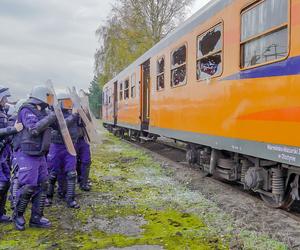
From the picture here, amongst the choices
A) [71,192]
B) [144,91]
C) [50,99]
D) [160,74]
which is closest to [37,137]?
[50,99]

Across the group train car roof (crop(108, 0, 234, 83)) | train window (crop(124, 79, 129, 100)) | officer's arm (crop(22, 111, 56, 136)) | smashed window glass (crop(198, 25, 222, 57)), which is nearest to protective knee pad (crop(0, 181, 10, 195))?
officer's arm (crop(22, 111, 56, 136))

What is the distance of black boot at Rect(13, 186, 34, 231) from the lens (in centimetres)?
534

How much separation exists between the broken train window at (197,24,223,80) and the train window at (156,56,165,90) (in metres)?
2.99

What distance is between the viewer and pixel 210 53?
778 cm

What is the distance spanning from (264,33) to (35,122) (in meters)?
3.20

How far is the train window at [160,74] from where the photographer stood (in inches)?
448

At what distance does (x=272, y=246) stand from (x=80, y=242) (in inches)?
82.7

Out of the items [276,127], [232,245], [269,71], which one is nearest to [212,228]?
[232,245]

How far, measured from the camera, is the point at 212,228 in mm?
5285

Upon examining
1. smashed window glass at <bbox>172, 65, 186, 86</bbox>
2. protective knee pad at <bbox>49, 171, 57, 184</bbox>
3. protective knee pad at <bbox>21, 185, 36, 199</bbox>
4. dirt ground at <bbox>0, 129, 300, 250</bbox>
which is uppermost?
smashed window glass at <bbox>172, 65, 186, 86</bbox>

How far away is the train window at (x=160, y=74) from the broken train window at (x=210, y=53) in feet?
9.82

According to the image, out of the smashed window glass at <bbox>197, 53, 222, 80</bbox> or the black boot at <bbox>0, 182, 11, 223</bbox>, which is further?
the smashed window glass at <bbox>197, 53, 222, 80</bbox>

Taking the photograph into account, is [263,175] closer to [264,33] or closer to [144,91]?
[264,33]

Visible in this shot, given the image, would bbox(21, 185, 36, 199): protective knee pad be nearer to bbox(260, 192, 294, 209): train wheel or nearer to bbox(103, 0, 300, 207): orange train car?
bbox(103, 0, 300, 207): orange train car
